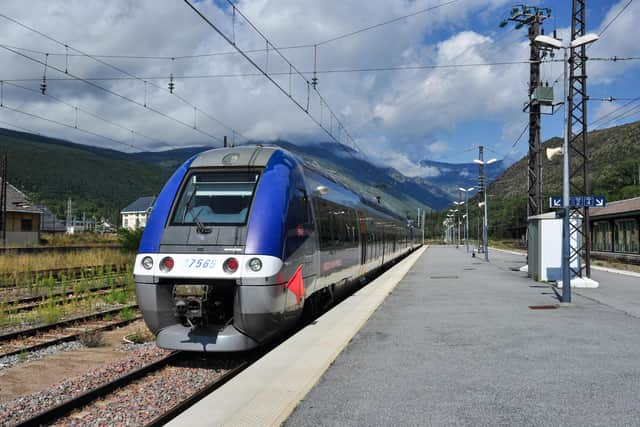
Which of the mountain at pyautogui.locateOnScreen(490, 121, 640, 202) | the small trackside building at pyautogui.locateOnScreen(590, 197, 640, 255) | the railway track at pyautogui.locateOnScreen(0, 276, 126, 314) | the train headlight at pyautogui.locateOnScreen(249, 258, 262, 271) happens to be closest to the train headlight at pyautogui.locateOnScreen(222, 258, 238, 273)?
the train headlight at pyautogui.locateOnScreen(249, 258, 262, 271)

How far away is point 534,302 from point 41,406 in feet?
38.0

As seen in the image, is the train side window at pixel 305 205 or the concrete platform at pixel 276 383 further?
the train side window at pixel 305 205

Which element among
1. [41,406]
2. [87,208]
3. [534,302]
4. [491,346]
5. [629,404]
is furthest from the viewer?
[87,208]

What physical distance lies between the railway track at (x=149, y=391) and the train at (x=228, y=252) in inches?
14.4

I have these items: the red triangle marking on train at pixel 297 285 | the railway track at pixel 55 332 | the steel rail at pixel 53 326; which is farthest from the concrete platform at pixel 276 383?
the steel rail at pixel 53 326

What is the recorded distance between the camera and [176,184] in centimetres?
903

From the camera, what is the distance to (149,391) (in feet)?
22.5

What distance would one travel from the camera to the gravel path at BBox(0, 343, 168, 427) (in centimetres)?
599

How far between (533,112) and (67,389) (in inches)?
879

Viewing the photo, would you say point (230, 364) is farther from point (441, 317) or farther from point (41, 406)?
point (441, 317)

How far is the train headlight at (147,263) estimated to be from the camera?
26.6ft

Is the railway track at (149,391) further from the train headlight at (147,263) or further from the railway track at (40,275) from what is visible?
the railway track at (40,275)

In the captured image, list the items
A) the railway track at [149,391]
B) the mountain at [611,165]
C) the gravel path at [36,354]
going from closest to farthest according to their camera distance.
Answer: the railway track at [149,391], the gravel path at [36,354], the mountain at [611,165]

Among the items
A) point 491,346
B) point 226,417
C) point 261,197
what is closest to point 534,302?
point 491,346
